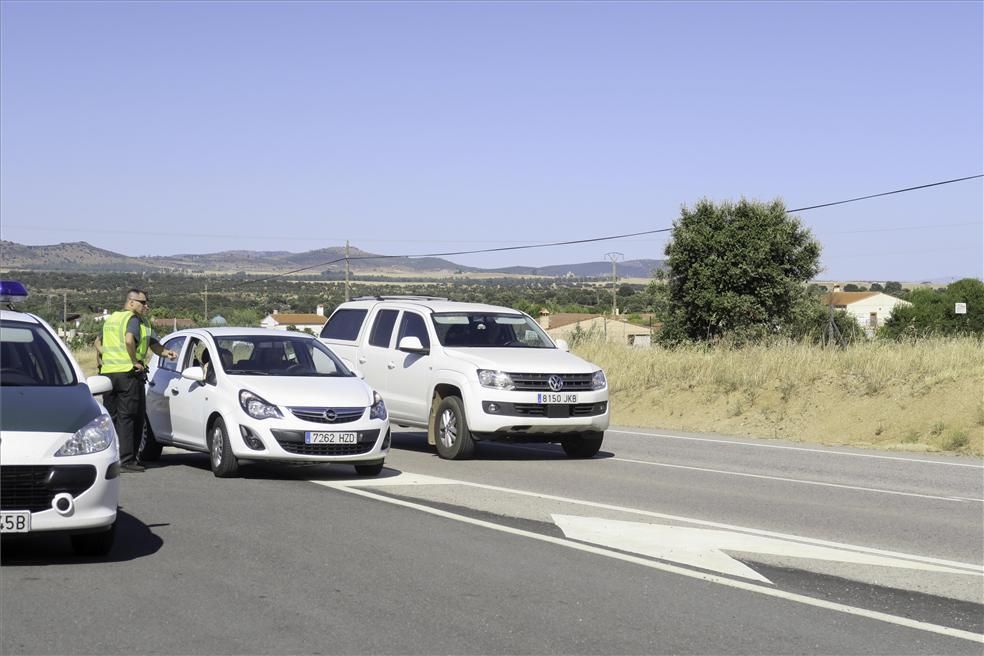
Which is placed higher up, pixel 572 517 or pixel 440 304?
pixel 440 304

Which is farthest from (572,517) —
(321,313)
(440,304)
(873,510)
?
(321,313)

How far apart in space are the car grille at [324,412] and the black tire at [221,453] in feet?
2.58

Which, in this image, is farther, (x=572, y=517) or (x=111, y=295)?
(x=111, y=295)

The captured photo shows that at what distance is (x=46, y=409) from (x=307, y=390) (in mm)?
5030

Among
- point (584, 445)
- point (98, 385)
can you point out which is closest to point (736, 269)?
point (584, 445)

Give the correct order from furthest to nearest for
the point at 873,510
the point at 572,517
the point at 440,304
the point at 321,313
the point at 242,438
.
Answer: the point at 321,313
the point at 440,304
the point at 242,438
the point at 873,510
the point at 572,517

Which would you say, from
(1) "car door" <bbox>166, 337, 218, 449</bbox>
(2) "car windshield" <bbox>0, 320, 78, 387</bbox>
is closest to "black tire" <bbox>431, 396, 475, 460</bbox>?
(1) "car door" <bbox>166, 337, 218, 449</bbox>

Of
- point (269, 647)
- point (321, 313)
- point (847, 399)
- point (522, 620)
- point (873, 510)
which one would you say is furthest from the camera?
point (321, 313)

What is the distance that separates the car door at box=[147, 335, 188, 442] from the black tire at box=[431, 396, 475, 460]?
325 cm

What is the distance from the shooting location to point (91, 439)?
316 inches

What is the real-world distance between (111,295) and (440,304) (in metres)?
91.5

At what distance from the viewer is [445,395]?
1595 centimetres

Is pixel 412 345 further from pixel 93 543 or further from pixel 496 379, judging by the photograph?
pixel 93 543

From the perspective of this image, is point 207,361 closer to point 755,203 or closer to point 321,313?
point 755,203
